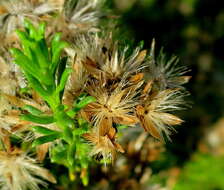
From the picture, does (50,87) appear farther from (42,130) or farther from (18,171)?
(18,171)

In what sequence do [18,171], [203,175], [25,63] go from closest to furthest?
[25,63] → [18,171] → [203,175]

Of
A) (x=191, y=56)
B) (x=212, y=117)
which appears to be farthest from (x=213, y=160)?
(x=191, y=56)

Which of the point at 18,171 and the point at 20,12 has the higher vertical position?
the point at 20,12

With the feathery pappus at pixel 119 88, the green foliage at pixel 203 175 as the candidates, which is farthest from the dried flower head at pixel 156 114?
the green foliage at pixel 203 175

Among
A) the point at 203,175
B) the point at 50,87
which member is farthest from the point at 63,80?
the point at 203,175

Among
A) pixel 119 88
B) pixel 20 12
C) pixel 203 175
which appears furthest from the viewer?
pixel 203 175

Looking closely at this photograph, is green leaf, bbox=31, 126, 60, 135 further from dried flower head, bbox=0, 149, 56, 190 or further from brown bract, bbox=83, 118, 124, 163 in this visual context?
dried flower head, bbox=0, 149, 56, 190

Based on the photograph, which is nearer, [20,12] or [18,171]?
[18,171]
